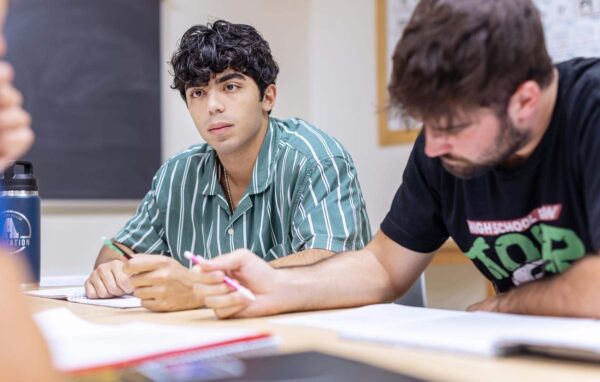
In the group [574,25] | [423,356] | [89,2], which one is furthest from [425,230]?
[89,2]

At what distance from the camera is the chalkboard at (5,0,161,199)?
2.76 meters

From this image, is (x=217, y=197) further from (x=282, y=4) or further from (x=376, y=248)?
(x=282, y=4)

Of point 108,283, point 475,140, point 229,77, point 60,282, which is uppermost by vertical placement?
point 229,77

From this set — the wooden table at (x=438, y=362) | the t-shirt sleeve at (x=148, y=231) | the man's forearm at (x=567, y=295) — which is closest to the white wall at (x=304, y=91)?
the t-shirt sleeve at (x=148, y=231)

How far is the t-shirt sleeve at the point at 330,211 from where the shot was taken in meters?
1.68

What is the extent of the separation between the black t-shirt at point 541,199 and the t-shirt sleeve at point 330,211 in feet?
1.22

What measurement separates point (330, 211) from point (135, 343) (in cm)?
96

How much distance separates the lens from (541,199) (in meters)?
1.17

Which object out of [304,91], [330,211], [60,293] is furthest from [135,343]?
[304,91]

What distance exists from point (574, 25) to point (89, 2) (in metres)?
1.86

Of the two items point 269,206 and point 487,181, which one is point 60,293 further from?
point 487,181

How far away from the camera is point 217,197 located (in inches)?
75.2

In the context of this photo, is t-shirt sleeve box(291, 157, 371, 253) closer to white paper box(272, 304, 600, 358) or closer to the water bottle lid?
white paper box(272, 304, 600, 358)

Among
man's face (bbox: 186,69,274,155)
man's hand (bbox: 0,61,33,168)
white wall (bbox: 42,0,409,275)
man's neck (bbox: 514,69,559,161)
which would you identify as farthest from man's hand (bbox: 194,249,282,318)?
white wall (bbox: 42,0,409,275)
